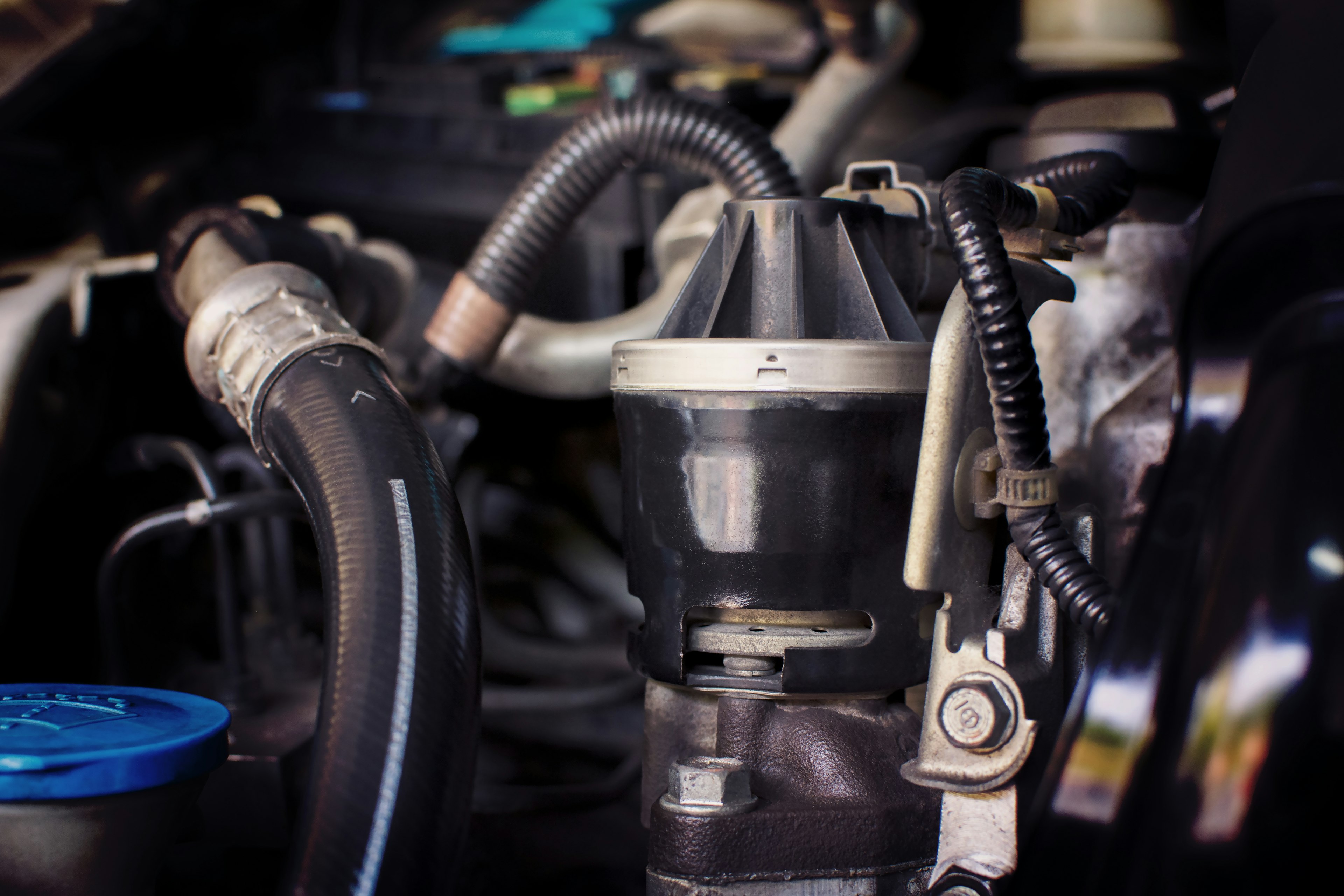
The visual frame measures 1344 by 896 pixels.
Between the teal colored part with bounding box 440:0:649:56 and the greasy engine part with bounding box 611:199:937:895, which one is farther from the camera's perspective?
the teal colored part with bounding box 440:0:649:56

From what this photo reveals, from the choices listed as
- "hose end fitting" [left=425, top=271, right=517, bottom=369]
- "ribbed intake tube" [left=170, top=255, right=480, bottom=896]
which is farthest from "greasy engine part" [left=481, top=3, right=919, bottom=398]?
"ribbed intake tube" [left=170, top=255, right=480, bottom=896]


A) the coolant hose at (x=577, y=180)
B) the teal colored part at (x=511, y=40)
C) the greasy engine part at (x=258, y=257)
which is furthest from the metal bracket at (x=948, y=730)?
the teal colored part at (x=511, y=40)

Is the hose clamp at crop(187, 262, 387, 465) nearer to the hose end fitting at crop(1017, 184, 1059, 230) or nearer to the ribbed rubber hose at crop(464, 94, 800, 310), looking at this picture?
the ribbed rubber hose at crop(464, 94, 800, 310)

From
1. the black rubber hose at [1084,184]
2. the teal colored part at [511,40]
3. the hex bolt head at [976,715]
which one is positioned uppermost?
the teal colored part at [511,40]

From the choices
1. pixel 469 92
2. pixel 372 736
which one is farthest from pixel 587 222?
pixel 372 736

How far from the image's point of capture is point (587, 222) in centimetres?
129

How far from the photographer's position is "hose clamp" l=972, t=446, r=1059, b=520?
587 millimetres

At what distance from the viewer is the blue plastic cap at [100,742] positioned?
1.74ft

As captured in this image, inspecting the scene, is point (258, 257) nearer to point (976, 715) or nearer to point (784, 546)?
point (784, 546)

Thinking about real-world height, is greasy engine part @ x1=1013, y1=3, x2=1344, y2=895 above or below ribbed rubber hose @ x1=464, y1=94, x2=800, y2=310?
below

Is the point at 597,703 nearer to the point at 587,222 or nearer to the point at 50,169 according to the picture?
the point at 587,222

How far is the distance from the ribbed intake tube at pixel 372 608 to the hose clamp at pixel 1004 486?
294 mm

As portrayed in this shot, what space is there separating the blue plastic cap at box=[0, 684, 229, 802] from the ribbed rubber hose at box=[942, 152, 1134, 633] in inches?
18.0

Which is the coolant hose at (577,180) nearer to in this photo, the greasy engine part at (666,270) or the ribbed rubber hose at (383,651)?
the greasy engine part at (666,270)
